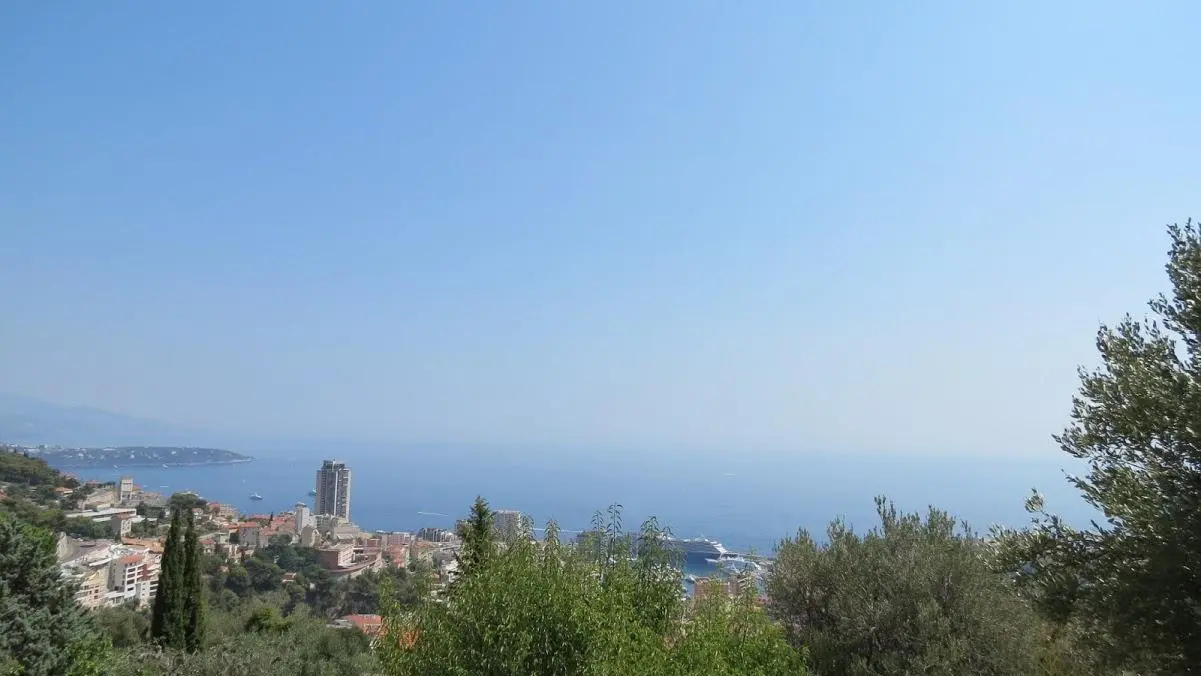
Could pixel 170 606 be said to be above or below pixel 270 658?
below

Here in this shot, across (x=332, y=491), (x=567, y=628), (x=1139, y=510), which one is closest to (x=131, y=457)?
(x=332, y=491)

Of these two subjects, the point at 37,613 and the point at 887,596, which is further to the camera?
the point at 887,596

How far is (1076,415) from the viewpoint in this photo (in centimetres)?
Answer: 723

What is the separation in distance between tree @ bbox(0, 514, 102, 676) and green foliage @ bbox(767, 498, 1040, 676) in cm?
965

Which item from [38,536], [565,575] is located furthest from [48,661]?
[565,575]

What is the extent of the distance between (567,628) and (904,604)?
5.40 metres

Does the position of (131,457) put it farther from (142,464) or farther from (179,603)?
(179,603)

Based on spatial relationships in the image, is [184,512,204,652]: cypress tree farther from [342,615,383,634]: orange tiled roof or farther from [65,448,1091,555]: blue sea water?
[65,448,1091,555]: blue sea water

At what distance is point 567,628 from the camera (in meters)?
5.96

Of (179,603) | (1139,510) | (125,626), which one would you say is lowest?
(125,626)

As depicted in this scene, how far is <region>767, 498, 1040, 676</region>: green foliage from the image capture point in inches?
336

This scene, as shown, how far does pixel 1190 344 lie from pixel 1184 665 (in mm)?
2688

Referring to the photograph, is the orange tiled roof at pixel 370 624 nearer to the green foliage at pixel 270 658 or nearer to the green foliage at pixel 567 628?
the green foliage at pixel 270 658

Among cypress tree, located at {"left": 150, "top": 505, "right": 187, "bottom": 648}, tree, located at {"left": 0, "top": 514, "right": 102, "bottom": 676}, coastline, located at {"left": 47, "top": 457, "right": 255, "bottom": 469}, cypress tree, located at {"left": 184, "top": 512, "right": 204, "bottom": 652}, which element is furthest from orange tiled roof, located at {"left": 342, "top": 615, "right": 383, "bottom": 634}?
coastline, located at {"left": 47, "top": 457, "right": 255, "bottom": 469}
